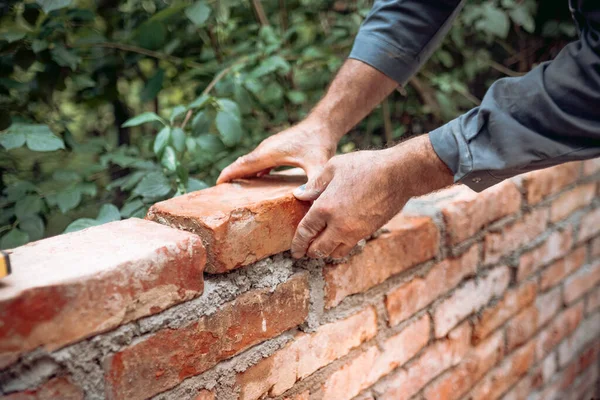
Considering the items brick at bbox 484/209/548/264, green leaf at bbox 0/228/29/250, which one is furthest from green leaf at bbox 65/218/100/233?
Answer: brick at bbox 484/209/548/264

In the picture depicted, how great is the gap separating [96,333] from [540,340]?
1.65 meters

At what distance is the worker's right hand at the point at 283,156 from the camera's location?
1.13 m

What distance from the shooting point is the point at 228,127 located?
1.31m

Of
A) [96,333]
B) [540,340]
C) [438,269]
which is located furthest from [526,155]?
[540,340]

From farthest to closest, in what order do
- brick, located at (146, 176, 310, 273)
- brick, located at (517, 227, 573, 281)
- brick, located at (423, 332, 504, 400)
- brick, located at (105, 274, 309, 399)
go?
brick, located at (517, 227, 573, 281), brick, located at (423, 332, 504, 400), brick, located at (146, 176, 310, 273), brick, located at (105, 274, 309, 399)

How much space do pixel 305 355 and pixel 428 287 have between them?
16.8 inches

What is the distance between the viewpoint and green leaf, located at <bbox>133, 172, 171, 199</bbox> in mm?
1203

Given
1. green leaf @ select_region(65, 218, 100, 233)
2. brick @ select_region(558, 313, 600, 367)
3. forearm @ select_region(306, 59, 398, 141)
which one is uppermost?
forearm @ select_region(306, 59, 398, 141)

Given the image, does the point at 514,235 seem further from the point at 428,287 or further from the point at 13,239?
the point at 13,239

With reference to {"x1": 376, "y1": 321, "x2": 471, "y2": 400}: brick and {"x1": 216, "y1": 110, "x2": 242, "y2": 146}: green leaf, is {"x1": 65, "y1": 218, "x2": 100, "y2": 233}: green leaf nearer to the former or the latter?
{"x1": 216, "y1": 110, "x2": 242, "y2": 146}: green leaf

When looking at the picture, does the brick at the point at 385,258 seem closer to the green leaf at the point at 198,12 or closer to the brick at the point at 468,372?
the brick at the point at 468,372

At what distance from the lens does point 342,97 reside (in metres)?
1.32

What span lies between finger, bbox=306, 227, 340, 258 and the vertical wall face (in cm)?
6

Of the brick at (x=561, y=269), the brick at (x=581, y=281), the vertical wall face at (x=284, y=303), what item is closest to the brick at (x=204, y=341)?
the vertical wall face at (x=284, y=303)
